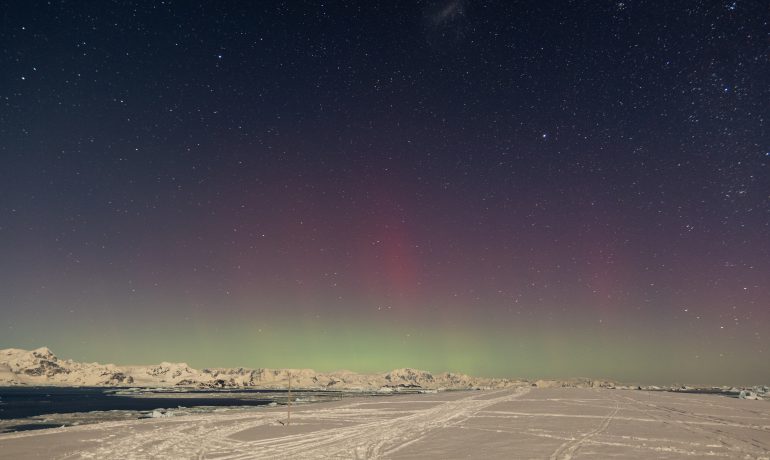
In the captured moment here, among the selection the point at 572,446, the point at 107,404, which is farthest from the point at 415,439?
the point at 107,404

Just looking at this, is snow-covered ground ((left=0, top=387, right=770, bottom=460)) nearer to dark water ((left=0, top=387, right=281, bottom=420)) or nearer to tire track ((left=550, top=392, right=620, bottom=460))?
tire track ((left=550, top=392, right=620, bottom=460))

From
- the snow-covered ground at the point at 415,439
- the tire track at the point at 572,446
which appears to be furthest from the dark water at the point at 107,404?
the tire track at the point at 572,446

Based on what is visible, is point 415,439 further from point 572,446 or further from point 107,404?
point 107,404

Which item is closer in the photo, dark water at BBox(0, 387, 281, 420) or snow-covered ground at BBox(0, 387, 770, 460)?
snow-covered ground at BBox(0, 387, 770, 460)

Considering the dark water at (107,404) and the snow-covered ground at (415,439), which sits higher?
the snow-covered ground at (415,439)

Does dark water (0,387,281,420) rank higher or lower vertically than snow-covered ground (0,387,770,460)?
lower

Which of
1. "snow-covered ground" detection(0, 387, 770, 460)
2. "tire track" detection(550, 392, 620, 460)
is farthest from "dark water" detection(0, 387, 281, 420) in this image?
"tire track" detection(550, 392, 620, 460)

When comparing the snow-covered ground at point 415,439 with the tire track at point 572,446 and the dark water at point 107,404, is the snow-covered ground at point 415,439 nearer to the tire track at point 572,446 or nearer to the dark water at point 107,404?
the tire track at point 572,446

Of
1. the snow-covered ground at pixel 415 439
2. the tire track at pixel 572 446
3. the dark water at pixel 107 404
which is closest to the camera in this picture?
the tire track at pixel 572 446

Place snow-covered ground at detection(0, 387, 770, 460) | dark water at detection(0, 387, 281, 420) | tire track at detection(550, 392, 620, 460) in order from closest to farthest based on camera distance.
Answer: tire track at detection(550, 392, 620, 460)
snow-covered ground at detection(0, 387, 770, 460)
dark water at detection(0, 387, 281, 420)

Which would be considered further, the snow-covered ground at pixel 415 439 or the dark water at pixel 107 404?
the dark water at pixel 107 404

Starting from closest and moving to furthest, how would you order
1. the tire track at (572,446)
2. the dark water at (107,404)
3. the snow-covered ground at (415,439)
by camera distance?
the tire track at (572,446) → the snow-covered ground at (415,439) → the dark water at (107,404)

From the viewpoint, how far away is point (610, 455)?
18719mm

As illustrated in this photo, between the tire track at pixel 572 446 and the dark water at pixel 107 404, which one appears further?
the dark water at pixel 107 404
